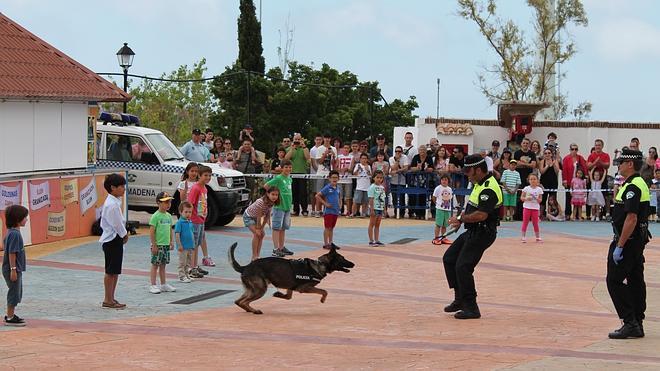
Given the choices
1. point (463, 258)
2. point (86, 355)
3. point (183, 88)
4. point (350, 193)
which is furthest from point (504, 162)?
point (183, 88)

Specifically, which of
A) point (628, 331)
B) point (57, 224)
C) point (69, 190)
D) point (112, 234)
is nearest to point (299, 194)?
point (69, 190)

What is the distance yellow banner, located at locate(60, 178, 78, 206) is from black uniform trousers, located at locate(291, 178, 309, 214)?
6.28m

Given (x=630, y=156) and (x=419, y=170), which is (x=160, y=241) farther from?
(x=419, y=170)

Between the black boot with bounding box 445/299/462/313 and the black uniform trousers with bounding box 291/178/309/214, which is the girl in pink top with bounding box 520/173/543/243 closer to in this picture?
the black uniform trousers with bounding box 291/178/309/214

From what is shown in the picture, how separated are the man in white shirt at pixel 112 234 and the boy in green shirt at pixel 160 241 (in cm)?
101

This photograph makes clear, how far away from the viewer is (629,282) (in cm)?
1139

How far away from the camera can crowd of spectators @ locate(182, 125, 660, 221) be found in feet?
82.2

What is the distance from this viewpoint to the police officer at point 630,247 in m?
11.1

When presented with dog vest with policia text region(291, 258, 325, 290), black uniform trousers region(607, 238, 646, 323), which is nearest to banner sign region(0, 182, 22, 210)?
dog vest with policia text region(291, 258, 325, 290)

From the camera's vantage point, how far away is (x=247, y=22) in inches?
1660

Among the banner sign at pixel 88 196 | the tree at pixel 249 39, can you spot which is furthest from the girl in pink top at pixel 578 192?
the tree at pixel 249 39

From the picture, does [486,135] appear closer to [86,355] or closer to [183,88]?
[86,355]

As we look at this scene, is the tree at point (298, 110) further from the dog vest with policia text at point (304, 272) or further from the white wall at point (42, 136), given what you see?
the dog vest with policia text at point (304, 272)

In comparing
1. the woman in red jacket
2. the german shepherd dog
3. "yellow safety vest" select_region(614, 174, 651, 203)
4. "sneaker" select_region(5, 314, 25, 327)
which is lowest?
"sneaker" select_region(5, 314, 25, 327)
